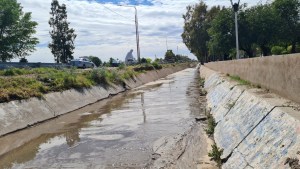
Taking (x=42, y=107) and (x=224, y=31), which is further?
(x=224, y=31)

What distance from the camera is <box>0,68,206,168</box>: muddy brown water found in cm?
1001

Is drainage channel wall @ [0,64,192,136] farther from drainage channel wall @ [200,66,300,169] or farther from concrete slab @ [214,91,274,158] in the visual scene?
drainage channel wall @ [200,66,300,169]

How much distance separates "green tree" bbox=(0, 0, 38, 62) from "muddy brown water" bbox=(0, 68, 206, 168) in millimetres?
42308

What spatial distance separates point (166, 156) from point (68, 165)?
8.19 ft

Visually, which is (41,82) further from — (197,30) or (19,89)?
(197,30)

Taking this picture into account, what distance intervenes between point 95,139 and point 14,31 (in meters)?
50.3

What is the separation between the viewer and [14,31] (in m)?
58.2

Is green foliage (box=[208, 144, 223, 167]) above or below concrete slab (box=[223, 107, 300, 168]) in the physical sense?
below

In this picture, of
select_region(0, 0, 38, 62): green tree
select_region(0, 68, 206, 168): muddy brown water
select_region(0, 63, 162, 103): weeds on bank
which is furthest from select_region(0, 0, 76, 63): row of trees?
select_region(0, 68, 206, 168): muddy brown water

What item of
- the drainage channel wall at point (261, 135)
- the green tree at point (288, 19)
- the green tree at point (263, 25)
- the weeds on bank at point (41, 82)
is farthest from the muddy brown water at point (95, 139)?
the green tree at point (288, 19)

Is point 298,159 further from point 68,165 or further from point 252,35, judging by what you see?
point 252,35

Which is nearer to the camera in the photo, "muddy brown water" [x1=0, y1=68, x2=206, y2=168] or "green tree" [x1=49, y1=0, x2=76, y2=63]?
"muddy brown water" [x1=0, y1=68, x2=206, y2=168]

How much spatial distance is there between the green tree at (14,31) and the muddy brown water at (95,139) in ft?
139

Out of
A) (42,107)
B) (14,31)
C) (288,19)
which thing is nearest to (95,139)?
(42,107)
